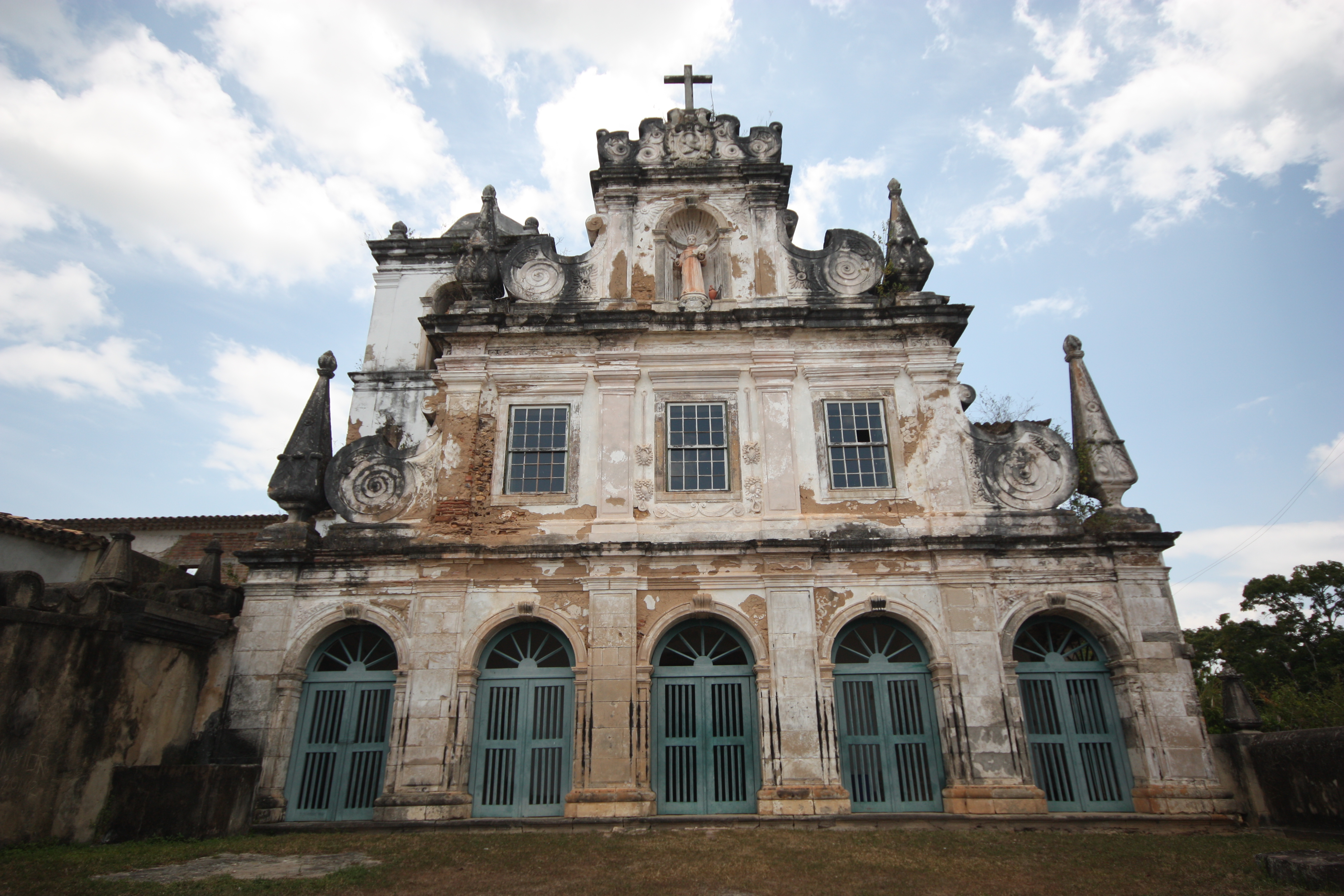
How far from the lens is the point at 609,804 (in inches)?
428

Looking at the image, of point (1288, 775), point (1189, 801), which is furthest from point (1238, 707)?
point (1189, 801)

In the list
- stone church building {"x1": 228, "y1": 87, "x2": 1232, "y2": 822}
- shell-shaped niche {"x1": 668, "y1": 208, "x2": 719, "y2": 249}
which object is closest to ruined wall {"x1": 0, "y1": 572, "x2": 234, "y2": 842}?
stone church building {"x1": 228, "y1": 87, "x2": 1232, "y2": 822}

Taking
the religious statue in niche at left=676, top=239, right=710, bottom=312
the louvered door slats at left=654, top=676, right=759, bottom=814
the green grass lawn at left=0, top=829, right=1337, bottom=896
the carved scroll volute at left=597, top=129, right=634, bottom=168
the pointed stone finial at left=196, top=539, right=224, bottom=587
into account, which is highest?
the carved scroll volute at left=597, top=129, right=634, bottom=168

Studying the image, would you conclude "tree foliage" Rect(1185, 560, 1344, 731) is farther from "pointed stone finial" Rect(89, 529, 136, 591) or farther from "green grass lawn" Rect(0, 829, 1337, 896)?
"pointed stone finial" Rect(89, 529, 136, 591)

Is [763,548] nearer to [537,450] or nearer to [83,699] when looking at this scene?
[537,450]

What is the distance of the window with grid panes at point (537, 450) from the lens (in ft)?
42.7

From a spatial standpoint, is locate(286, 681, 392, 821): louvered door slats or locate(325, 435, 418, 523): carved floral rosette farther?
locate(325, 435, 418, 523): carved floral rosette

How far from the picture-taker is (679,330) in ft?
44.9

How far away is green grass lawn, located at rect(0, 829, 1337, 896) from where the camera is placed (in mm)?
7145

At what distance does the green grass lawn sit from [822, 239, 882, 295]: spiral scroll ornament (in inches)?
348

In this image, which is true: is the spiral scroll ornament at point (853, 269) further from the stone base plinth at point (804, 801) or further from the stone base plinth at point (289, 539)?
the stone base plinth at point (289, 539)

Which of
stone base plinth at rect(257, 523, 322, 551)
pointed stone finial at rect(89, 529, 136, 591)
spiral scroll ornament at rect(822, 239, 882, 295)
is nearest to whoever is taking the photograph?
pointed stone finial at rect(89, 529, 136, 591)

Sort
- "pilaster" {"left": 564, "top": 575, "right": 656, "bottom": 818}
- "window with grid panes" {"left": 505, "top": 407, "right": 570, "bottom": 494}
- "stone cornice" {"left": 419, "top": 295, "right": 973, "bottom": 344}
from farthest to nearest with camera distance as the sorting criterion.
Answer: "stone cornice" {"left": 419, "top": 295, "right": 973, "bottom": 344}
"window with grid panes" {"left": 505, "top": 407, "right": 570, "bottom": 494}
"pilaster" {"left": 564, "top": 575, "right": 656, "bottom": 818}

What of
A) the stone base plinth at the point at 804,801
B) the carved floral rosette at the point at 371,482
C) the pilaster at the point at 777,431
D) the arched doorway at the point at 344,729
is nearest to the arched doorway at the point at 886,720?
the stone base plinth at the point at 804,801
